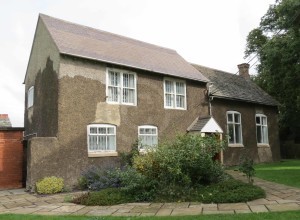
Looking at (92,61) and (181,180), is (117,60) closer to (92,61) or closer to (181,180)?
(92,61)

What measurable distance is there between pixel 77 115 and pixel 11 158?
13.9 ft

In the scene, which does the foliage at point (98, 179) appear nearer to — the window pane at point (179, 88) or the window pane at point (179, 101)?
the window pane at point (179, 101)

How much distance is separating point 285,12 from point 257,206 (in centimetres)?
1678

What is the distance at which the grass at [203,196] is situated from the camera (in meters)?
10.4

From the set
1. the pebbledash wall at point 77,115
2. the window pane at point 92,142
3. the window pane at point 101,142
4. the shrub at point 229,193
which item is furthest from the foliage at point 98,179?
the shrub at point 229,193

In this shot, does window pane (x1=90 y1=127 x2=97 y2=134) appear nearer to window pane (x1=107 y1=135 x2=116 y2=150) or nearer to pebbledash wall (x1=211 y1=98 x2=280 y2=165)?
window pane (x1=107 y1=135 x2=116 y2=150)

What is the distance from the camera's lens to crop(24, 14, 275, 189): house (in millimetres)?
15383

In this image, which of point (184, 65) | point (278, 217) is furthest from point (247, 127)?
point (278, 217)

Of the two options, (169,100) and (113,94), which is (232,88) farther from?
(113,94)

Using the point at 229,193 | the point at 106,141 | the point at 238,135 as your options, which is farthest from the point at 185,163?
the point at 238,135

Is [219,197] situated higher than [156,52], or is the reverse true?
[156,52]

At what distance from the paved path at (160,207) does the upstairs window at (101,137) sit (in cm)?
458

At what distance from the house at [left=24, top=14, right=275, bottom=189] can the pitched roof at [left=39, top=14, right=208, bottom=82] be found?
0.06 meters

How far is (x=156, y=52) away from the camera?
23.0 metres
